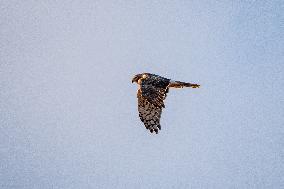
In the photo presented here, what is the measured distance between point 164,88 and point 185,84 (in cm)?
121

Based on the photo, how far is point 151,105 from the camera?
14.1 meters

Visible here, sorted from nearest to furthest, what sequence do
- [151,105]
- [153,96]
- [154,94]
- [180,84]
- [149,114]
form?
[153,96] → [154,94] → [149,114] → [151,105] → [180,84]

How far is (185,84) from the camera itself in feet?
49.7

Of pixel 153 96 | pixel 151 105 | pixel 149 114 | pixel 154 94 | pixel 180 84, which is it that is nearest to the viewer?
pixel 153 96

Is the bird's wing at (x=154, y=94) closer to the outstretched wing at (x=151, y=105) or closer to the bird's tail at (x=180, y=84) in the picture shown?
the outstretched wing at (x=151, y=105)

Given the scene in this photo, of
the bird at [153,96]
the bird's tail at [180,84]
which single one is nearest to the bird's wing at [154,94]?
the bird at [153,96]

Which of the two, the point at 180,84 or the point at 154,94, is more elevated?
the point at 180,84

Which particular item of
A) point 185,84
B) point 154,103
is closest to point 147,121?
point 154,103

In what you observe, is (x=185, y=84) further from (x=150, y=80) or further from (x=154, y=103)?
(x=154, y=103)

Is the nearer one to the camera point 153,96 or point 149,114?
point 153,96

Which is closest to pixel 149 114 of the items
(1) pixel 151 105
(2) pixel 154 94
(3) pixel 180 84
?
(1) pixel 151 105

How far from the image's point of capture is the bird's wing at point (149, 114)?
1350 centimetres

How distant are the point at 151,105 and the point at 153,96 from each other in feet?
2.51

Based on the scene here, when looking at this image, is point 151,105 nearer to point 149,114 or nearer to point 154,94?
point 149,114
